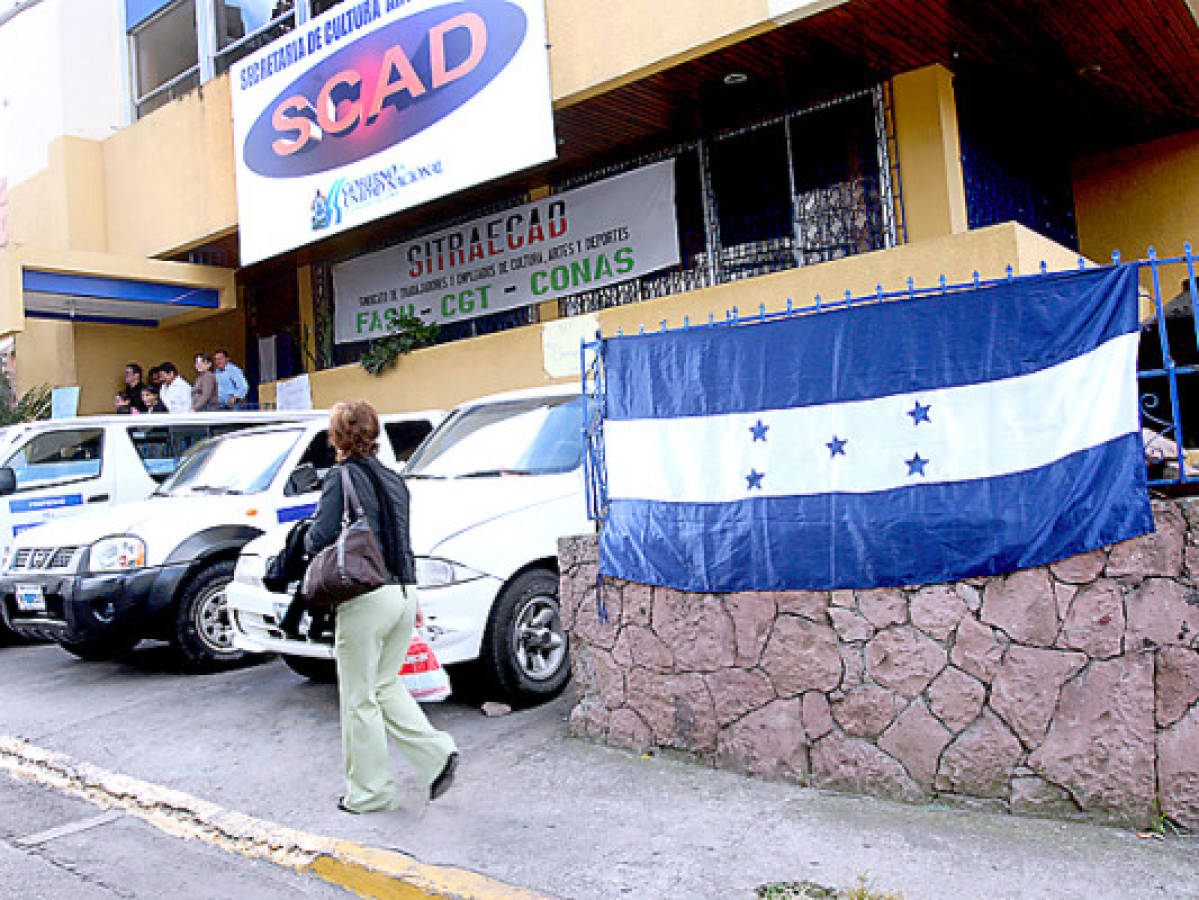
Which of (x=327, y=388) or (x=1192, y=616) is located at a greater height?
(x=327, y=388)

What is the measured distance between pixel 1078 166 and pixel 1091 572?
33.1 ft

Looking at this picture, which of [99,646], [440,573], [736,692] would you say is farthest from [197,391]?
[736,692]

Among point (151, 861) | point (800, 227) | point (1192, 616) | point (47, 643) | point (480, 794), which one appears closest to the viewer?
point (1192, 616)

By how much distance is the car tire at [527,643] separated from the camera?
5480mm

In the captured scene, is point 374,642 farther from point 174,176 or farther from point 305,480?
point 174,176

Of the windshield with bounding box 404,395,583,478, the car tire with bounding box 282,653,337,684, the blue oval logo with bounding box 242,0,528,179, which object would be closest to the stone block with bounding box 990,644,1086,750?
the windshield with bounding box 404,395,583,478

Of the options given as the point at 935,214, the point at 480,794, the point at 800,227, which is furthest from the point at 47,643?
the point at 935,214

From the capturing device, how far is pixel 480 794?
180 inches

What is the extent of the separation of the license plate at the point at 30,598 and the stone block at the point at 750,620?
516 centimetres

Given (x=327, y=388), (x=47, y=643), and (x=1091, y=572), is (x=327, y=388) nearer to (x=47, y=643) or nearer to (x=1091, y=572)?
(x=47, y=643)

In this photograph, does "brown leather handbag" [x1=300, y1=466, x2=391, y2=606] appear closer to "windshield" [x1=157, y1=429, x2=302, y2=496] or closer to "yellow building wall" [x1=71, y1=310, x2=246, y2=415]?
"windshield" [x1=157, y1=429, x2=302, y2=496]

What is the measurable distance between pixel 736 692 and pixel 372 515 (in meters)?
1.82

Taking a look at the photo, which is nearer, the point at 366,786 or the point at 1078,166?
the point at 366,786

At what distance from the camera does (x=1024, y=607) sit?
3947 millimetres
